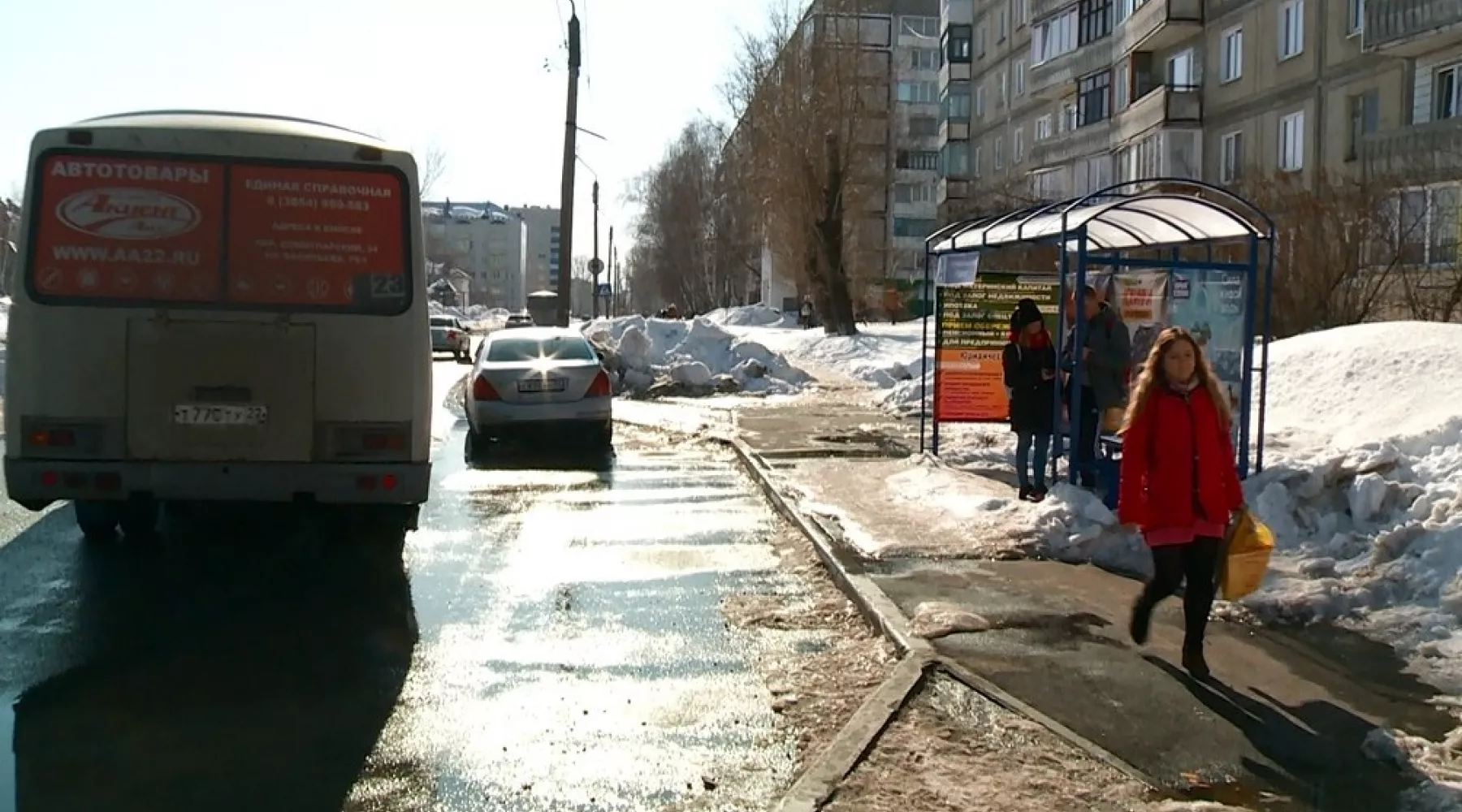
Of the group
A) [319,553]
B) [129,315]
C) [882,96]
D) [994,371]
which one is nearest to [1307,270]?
[994,371]

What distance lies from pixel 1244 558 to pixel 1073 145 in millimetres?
41782

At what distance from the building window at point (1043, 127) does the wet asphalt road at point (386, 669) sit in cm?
4487

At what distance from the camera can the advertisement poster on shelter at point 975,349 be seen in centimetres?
1365

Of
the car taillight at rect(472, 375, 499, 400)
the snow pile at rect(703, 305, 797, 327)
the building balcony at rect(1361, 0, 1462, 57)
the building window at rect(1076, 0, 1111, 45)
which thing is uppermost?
the building window at rect(1076, 0, 1111, 45)

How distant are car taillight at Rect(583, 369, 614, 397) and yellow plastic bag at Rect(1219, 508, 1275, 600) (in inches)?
390

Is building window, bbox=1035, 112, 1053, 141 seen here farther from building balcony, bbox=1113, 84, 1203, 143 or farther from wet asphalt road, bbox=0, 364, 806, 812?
wet asphalt road, bbox=0, 364, 806, 812

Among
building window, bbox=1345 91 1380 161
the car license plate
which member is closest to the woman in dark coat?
the car license plate

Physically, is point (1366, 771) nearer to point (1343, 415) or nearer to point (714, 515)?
point (714, 515)

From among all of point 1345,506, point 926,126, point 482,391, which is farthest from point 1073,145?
point 926,126

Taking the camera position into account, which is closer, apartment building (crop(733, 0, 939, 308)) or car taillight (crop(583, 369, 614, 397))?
car taillight (crop(583, 369, 614, 397))

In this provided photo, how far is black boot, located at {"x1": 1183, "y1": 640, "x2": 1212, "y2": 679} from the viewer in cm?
598

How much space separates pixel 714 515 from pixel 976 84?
5486 cm

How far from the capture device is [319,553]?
919 centimetres

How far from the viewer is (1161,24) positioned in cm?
3769
